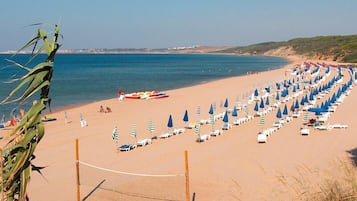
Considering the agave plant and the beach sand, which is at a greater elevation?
the agave plant

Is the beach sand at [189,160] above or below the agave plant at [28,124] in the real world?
below

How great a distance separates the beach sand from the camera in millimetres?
10492

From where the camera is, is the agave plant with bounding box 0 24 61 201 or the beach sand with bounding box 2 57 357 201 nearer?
the agave plant with bounding box 0 24 61 201

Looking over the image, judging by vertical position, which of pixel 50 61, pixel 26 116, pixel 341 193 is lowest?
pixel 341 193

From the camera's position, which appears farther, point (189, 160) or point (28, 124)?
point (189, 160)

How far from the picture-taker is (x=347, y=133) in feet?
55.8

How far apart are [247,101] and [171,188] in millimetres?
18257

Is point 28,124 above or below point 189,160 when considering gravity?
above

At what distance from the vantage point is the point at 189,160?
1370 cm

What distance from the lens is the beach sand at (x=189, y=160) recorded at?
10.5m

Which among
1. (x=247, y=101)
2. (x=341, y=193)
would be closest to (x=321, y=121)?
(x=247, y=101)

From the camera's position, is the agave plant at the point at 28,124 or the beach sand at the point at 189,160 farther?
the beach sand at the point at 189,160

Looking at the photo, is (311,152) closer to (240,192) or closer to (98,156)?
(240,192)

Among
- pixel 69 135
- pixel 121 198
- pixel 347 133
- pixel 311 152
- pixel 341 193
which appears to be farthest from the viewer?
pixel 69 135
